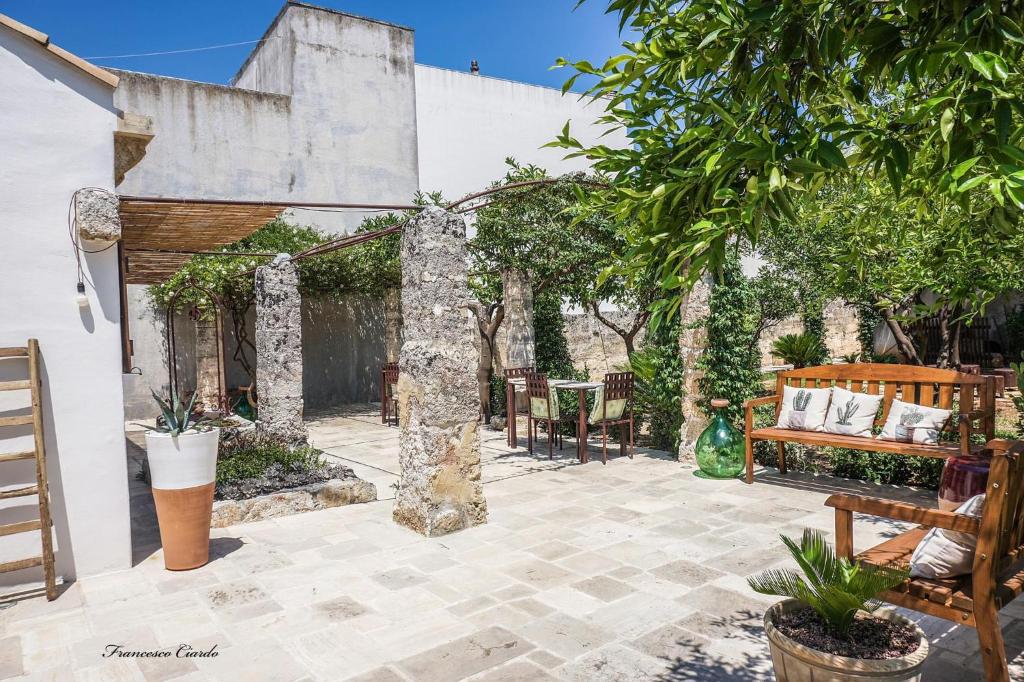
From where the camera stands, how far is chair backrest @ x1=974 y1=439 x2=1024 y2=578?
266cm

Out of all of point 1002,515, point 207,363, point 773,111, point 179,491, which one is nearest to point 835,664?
point 1002,515

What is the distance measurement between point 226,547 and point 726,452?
4579 millimetres

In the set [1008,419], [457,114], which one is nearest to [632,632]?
[1008,419]

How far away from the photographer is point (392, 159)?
53.4ft

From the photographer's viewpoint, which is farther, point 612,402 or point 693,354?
point 612,402

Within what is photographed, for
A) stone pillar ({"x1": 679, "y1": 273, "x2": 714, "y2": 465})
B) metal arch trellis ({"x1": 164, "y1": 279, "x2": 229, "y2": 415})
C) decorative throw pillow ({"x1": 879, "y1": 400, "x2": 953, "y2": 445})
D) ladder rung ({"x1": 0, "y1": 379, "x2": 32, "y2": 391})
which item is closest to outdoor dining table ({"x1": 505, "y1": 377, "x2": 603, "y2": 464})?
stone pillar ({"x1": 679, "y1": 273, "x2": 714, "y2": 465})

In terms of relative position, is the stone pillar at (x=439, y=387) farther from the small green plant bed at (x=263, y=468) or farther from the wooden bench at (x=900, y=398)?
the wooden bench at (x=900, y=398)

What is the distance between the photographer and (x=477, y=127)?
690 inches

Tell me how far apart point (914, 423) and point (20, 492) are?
21.5 feet

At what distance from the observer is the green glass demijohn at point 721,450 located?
6.89 meters

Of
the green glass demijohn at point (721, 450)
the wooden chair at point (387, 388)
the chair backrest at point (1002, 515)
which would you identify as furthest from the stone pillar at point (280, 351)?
the chair backrest at point (1002, 515)

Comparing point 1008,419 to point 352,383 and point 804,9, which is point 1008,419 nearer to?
point 804,9

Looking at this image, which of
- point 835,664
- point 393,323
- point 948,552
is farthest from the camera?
point 393,323

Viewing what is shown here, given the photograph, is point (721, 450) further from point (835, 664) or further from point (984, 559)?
point (835, 664)
